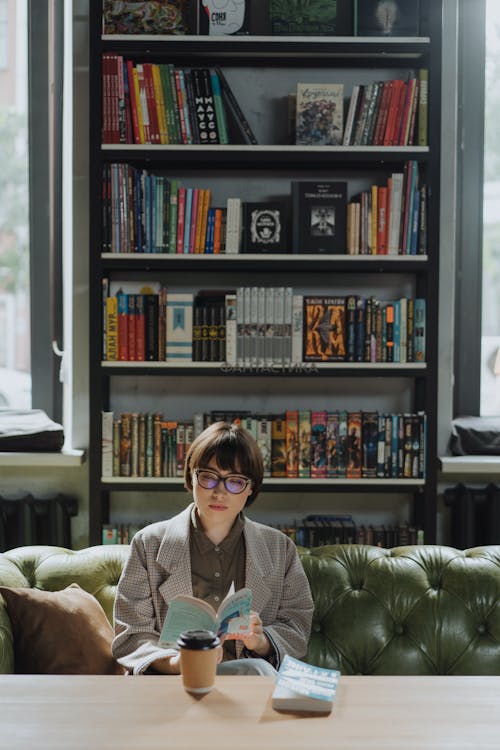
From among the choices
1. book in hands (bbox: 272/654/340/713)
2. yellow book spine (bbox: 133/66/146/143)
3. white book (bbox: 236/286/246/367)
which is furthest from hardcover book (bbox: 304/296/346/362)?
book in hands (bbox: 272/654/340/713)

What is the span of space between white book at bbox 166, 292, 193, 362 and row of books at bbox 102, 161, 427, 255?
18cm

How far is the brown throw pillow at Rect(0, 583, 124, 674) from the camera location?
186cm

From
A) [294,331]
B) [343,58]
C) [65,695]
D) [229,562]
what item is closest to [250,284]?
[294,331]

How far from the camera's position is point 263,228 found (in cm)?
312

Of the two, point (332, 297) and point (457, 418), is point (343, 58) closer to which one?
point (332, 297)

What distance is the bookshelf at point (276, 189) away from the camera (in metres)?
3.02

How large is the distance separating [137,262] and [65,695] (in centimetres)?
189

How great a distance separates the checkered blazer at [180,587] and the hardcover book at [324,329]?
48.3 inches

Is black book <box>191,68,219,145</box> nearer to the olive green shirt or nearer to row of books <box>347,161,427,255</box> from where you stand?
row of books <box>347,161,427,255</box>

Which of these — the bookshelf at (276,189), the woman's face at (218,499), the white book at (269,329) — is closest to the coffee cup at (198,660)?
the woman's face at (218,499)

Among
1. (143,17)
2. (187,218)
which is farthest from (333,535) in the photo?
(143,17)

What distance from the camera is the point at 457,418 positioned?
3.48 m

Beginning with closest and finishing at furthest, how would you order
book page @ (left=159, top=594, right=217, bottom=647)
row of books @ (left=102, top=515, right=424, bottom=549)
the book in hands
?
1. the book in hands
2. book page @ (left=159, top=594, right=217, bottom=647)
3. row of books @ (left=102, top=515, right=424, bottom=549)

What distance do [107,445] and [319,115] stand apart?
1434mm
